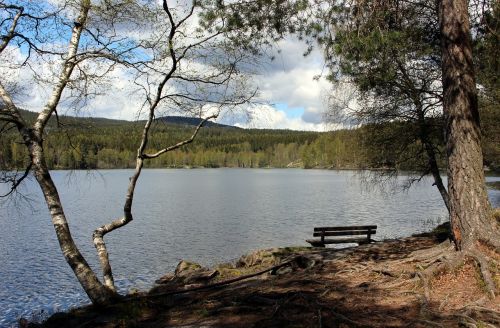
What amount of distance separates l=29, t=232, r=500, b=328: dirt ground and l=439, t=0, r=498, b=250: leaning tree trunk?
769mm

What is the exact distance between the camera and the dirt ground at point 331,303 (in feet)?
21.1

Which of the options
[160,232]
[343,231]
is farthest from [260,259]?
[160,232]

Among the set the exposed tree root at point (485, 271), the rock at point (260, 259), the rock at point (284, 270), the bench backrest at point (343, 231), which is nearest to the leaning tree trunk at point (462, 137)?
the exposed tree root at point (485, 271)

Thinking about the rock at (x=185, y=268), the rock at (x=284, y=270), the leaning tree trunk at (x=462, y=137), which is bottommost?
the rock at (x=185, y=268)

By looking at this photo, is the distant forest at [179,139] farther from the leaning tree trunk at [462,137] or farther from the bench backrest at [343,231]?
the leaning tree trunk at [462,137]

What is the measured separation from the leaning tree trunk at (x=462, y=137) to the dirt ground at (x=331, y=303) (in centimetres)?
77

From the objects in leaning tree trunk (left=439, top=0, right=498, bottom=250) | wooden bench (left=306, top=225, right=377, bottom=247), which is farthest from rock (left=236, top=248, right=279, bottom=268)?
leaning tree trunk (left=439, top=0, right=498, bottom=250)

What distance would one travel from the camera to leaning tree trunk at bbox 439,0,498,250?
8.13 m

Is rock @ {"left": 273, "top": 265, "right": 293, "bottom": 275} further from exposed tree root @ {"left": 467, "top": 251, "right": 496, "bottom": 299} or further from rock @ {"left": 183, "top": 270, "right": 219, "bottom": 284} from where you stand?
exposed tree root @ {"left": 467, "top": 251, "right": 496, "bottom": 299}

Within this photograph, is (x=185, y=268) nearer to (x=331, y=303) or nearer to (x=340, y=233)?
(x=340, y=233)

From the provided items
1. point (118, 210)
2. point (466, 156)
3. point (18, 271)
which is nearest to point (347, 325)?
point (466, 156)

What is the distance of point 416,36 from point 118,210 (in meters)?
35.3

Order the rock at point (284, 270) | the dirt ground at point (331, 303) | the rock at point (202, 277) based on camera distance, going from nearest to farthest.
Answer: the dirt ground at point (331, 303), the rock at point (284, 270), the rock at point (202, 277)

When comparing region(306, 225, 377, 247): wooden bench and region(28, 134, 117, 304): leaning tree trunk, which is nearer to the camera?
region(28, 134, 117, 304): leaning tree trunk
